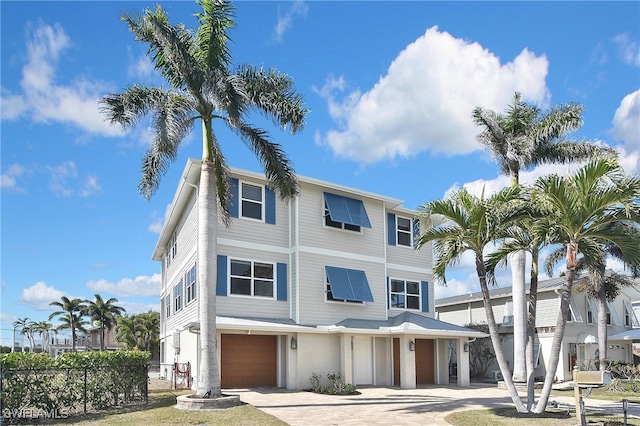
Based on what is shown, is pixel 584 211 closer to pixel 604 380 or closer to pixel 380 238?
pixel 604 380

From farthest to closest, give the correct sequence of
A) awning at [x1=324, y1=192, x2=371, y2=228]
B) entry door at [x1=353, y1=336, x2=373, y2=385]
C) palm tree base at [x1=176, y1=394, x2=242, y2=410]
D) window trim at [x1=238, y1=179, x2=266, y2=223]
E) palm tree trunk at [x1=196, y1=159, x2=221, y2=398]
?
awning at [x1=324, y1=192, x2=371, y2=228]
entry door at [x1=353, y1=336, x2=373, y2=385]
window trim at [x1=238, y1=179, x2=266, y2=223]
palm tree trunk at [x1=196, y1=159, x2=221, y2=398]
palm tree base at [x1=176, y1=394, x2=242, y2=410]

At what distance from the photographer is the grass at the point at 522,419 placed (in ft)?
41.0

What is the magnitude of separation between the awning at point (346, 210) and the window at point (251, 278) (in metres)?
3.41

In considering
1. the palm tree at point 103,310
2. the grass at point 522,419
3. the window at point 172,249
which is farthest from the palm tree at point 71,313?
the grass at point 522,419

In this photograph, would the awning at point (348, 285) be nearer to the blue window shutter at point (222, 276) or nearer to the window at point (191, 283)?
the blue window shutter at point (222, 276)

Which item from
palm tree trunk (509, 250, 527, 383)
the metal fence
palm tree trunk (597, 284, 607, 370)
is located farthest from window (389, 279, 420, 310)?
the metal fence

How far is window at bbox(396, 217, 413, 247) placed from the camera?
2615 cm

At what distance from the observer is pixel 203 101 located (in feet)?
53.4

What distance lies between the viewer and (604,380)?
12.0 m

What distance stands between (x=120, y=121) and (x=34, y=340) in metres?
19.1

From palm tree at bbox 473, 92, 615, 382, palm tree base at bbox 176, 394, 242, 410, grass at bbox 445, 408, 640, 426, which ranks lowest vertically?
grass at bbox 445, 408, 640, 426

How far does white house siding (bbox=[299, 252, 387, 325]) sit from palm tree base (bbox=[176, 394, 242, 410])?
6.85 meters

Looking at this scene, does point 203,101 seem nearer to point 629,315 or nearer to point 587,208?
point 587,208

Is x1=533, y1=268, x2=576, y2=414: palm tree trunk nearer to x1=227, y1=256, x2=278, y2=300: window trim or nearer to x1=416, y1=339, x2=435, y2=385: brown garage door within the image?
x1=227, y1=256, x2=278, y2=300: window trim
